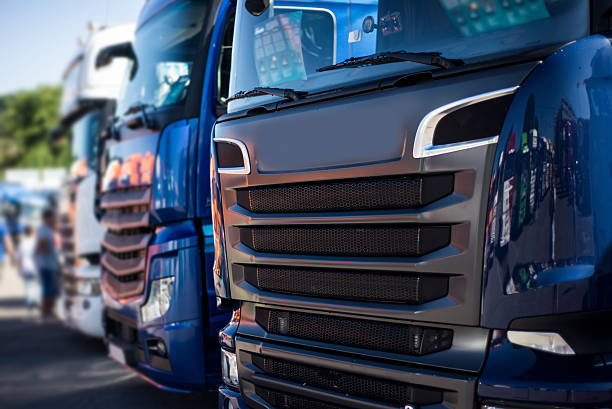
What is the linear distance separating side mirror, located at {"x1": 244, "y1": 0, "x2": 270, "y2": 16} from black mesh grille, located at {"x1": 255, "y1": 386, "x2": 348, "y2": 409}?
77.2 inches

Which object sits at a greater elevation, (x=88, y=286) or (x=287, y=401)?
(x=287, y=401)

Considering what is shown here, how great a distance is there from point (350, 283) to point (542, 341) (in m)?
0.84

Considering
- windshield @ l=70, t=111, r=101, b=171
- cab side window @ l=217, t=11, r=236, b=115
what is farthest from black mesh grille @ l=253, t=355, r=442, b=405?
windshield @ l=70, t=111, r=101, b=171

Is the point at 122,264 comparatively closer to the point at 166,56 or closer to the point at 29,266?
the point at 166,56

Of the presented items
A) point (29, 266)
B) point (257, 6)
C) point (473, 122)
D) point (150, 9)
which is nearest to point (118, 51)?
point (150, 9)

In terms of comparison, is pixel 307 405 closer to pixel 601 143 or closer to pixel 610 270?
pixel 610 270

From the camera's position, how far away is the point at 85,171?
838 centimetres

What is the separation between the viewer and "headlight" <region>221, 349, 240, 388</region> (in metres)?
3.50

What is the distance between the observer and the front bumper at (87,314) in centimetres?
782

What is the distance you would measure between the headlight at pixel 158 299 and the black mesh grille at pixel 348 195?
132cm

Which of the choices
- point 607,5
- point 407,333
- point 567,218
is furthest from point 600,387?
point 607,5

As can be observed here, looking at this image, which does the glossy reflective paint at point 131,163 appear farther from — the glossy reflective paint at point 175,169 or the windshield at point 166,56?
the windshield at point 166,56

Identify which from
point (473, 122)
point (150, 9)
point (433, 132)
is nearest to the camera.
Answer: point (473, 122)

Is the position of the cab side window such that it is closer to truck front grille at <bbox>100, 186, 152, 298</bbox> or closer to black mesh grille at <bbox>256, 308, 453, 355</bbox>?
truck front grille at <bbox>100, 186, 152, 298</bbox>
